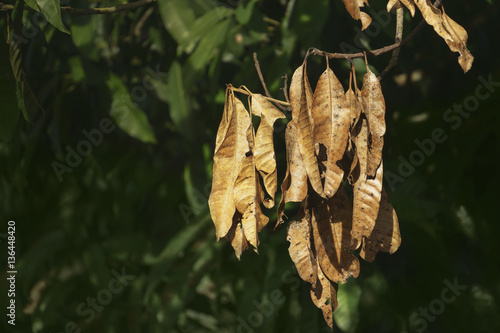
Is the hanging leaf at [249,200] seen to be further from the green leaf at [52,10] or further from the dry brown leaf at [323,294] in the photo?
the green leaf at [52,10]

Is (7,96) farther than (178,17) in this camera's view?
No

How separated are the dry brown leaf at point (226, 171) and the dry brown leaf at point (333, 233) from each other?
90mm

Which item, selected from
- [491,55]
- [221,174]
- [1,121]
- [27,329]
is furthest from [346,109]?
[27,329]

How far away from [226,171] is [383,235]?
180 mm

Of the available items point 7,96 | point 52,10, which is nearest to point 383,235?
point 52,10

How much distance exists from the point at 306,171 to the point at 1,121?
57 cm

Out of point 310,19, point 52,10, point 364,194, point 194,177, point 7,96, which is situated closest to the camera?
point 364,194

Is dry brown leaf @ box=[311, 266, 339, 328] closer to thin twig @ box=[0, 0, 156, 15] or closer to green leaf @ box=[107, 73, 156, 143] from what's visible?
thin twig @ box=[0, 0, 156, 15]

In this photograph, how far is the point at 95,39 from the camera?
1341 millimetres

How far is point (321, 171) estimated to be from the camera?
688 millimetres

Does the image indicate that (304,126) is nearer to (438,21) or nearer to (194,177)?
(438,21)

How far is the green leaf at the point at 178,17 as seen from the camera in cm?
123

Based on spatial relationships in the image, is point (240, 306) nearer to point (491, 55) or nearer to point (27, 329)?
point (27, 329)

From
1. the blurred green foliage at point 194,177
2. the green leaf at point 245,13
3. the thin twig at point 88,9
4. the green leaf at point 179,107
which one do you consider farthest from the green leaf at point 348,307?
the thin twig at point 88,9
